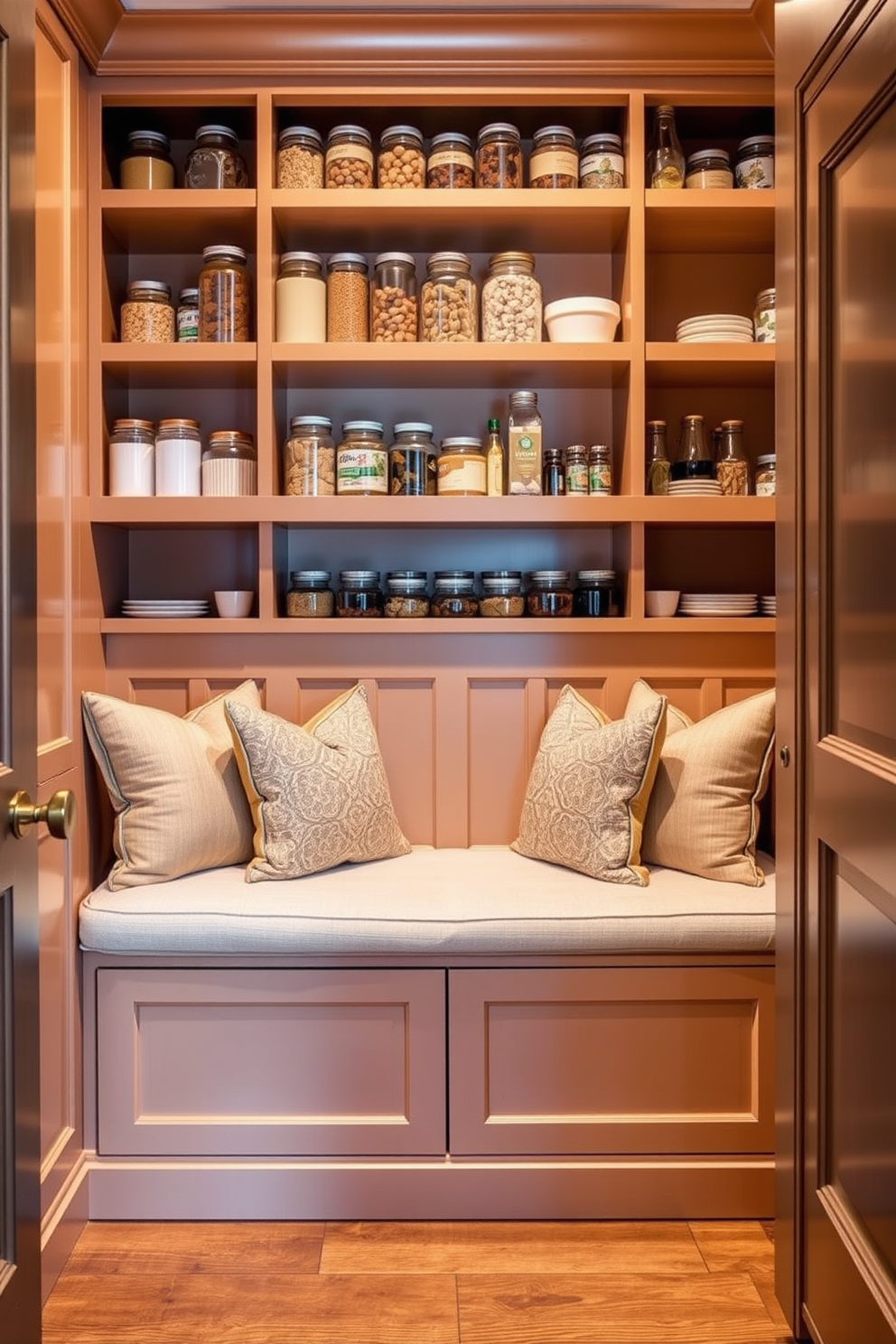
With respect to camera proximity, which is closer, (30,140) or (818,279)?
(30,140)

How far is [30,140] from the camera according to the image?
1.34 metres

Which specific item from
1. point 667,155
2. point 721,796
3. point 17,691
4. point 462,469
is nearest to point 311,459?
point 462,469

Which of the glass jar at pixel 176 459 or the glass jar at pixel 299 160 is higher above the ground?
the glass jar at pixel 299 160

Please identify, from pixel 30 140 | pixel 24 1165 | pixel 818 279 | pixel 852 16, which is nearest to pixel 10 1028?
pixel 24 1165

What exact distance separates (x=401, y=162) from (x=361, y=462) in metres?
0.70

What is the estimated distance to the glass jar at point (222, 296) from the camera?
2.53 metres

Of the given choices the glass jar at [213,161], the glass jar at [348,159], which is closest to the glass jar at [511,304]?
the glass jar at [348,159]

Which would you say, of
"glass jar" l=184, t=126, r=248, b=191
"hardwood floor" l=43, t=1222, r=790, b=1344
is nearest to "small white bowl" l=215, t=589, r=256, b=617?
"glass jar" l=184, t=126, r=248, b=191

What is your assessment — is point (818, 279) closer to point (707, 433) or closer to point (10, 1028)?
point (707, 433)

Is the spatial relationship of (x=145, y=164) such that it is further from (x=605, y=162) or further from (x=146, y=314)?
(x=605, y=162)

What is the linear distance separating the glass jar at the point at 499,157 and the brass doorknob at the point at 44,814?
1.87 m

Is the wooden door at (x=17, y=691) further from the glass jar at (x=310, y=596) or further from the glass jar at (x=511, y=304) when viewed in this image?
the glass jar at (x=511, y=304)

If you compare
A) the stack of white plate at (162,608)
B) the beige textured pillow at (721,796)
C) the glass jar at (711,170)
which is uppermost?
the glass jar at (711,170)

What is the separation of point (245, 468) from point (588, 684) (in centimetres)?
95
